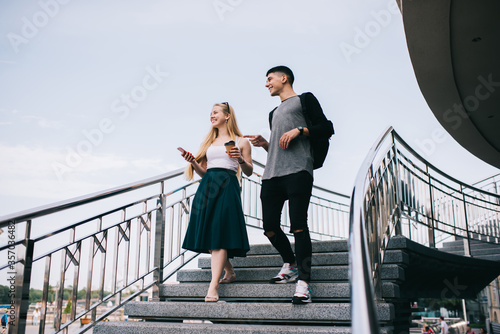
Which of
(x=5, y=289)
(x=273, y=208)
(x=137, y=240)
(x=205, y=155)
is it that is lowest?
(x=5, y=289)

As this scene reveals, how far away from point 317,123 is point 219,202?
107 cm

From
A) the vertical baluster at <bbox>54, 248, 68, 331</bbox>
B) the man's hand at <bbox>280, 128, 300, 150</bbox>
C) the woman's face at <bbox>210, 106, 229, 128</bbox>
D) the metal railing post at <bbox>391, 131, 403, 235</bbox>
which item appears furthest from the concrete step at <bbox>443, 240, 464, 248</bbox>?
the vertical baluster at <bbox>54, 248, 68, 331</bbox>

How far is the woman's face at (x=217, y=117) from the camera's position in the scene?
12.6ft

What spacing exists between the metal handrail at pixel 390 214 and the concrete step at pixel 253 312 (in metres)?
0.24

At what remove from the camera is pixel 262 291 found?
3281 mm

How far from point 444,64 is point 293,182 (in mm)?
4361

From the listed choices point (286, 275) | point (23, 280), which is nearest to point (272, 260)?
point (286, 275)

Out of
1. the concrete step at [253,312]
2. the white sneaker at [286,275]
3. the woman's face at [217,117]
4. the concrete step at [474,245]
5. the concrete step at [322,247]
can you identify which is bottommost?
the concrete step at [253,312]

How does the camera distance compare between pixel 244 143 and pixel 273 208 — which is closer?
pixel 273 208

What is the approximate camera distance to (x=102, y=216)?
328cm

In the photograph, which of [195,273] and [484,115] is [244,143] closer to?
[195,273]

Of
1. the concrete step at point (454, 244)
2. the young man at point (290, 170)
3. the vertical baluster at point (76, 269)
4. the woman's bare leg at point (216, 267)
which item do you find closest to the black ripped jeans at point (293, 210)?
the young man at point (290, 170)

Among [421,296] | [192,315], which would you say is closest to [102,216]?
[192,315]

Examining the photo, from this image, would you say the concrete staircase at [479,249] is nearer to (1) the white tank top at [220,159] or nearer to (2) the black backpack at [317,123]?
(2) the black backpack at [317,123]
